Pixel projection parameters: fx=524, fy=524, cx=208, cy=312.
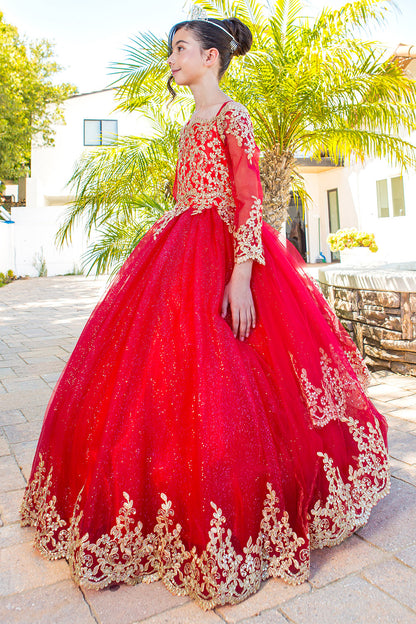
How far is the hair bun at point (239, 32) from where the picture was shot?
1.93 m

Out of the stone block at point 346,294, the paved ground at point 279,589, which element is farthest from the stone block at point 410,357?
the paved ground at point 279,589

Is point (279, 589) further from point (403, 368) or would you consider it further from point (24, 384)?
point (24, 384)

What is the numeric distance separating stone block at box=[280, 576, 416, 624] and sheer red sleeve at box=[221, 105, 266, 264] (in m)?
1.02

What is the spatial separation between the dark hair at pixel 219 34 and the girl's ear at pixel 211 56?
0.01 m

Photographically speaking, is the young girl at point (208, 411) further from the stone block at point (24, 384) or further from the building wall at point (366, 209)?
the building wall at point (366, 209)

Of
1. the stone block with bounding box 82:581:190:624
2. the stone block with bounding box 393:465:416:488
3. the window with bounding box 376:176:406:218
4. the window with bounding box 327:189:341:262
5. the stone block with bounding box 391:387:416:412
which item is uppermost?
the window with bounding box 327:189:341:262

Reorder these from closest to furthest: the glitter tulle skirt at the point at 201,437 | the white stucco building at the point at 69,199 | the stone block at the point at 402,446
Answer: the glitter tulle skirt at the point at 201,437 → the stone block at the point at 402,446 → the white stucco building at the point at 69,199

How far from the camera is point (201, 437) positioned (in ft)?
4.94

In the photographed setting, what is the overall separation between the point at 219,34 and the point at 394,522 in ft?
6.14

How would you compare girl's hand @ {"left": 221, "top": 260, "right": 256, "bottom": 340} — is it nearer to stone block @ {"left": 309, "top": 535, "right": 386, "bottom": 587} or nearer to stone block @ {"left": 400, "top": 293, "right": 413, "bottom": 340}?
stone block @ {"left": 309, "top": 535, "right": 386, "bottom": 587}

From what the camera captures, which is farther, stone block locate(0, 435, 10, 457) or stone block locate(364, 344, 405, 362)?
stone block locate(364, 344, 405, 362)

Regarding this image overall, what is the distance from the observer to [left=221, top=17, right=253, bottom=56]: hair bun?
1.93 m

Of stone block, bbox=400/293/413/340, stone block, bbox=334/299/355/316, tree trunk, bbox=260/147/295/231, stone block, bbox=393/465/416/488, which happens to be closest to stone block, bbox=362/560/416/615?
stone block, bbox=393/465/416/488

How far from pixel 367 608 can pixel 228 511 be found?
456 millimetres
